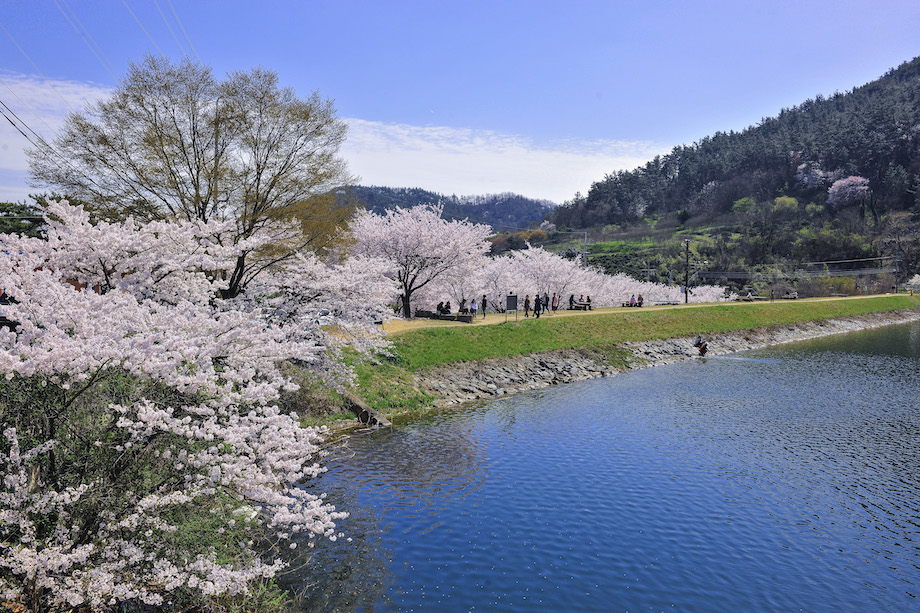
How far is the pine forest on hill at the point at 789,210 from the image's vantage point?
112m

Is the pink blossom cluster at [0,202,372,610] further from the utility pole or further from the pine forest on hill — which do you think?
the utility pole

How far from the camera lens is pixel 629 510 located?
623 inches

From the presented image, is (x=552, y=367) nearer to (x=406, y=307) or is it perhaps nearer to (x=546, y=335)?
(x=546, y=335)

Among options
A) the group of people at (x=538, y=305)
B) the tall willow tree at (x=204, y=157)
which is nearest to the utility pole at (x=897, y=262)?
the group of people at (x=538, y=305)

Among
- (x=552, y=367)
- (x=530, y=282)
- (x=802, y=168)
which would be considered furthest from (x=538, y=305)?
(x=802, y=168)

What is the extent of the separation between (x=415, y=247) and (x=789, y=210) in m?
128

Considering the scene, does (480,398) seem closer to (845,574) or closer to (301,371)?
(301,371)

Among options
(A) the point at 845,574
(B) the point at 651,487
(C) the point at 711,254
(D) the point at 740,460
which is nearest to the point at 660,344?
(D) the point at 740,460

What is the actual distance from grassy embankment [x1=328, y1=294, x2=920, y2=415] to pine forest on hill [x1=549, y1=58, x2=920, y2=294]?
20472mm

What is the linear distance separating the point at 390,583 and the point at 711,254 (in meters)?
131

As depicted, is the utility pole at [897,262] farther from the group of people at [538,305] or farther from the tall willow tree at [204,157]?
the tall willow tree at [204,157]

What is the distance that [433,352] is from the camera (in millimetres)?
34375

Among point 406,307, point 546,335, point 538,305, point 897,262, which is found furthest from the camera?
point 897,262

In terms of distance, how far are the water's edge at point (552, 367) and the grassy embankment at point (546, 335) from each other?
75 centimetres
